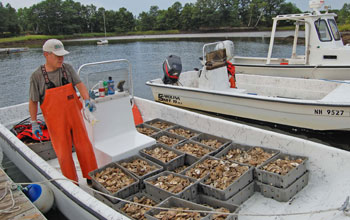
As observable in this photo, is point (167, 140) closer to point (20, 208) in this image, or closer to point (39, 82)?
point (39, 82)

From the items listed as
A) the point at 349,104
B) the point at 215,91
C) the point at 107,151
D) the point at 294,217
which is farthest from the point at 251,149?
the point at 215,91

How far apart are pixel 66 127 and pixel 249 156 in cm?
227

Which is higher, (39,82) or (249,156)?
(39,82)

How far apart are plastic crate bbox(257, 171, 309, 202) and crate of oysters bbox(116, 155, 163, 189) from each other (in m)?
1.22

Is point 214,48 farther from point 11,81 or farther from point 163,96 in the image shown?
point 11,81

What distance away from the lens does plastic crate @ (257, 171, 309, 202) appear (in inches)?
132

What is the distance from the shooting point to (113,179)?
3447 mm

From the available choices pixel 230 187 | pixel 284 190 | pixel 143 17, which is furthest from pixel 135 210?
pixel 143 17

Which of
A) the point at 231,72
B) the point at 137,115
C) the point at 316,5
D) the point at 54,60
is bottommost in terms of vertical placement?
the point at 137,115

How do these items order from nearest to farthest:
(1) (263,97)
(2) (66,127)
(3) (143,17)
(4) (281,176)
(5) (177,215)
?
1. (5) (177,215)
2. (4) (281,176)
3. (2) (66,127)
4. (1) (263,97)
5. (3) (143,17)

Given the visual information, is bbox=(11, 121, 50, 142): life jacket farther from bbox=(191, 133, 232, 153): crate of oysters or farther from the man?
bbox=(191, 133, 232, 153): crate of oysters

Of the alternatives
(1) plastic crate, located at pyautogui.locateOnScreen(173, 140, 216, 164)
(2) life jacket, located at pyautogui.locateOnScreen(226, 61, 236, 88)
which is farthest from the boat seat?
(2) life jacket, located at pyautogui.locateOnScreen(226, 61, 236, 88)

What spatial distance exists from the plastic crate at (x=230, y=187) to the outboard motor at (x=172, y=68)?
4.70 meters

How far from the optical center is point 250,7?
65625 millimetres
